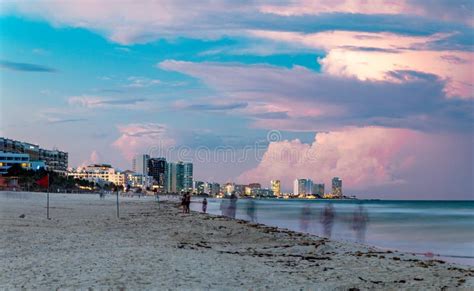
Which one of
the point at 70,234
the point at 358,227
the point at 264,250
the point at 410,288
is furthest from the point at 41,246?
the point at 358,227

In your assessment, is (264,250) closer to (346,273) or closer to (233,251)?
(233,251)

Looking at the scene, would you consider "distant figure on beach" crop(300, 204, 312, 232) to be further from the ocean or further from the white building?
the white building

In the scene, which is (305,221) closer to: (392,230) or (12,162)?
(392,230)

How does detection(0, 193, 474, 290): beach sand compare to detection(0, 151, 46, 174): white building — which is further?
detection(0, 151, 46, 174): white building

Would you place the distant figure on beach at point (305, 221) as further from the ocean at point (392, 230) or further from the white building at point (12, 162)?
the white building at point (12, 162)

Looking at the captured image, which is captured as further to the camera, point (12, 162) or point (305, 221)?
point (12, 162)

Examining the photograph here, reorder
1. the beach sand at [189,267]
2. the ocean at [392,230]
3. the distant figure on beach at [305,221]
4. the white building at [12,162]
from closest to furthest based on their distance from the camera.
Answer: the beach sand at [189,267] < the ocean at [392,230] < the distant figure on beach at [305,221] < the white building at [12,162]

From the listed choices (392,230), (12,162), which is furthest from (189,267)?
(12,162)

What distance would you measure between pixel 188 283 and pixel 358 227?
31.6 meters

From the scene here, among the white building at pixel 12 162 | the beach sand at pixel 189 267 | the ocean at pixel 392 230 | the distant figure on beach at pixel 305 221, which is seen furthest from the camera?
the white building at pixel 12 162

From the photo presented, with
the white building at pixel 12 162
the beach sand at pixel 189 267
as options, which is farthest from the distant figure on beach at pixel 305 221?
the white building at pixel 12 162

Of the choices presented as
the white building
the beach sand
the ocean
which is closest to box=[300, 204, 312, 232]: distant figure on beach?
the ocean

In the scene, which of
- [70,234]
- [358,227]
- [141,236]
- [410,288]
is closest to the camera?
[410,288]

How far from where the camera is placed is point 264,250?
1777 centimetres
